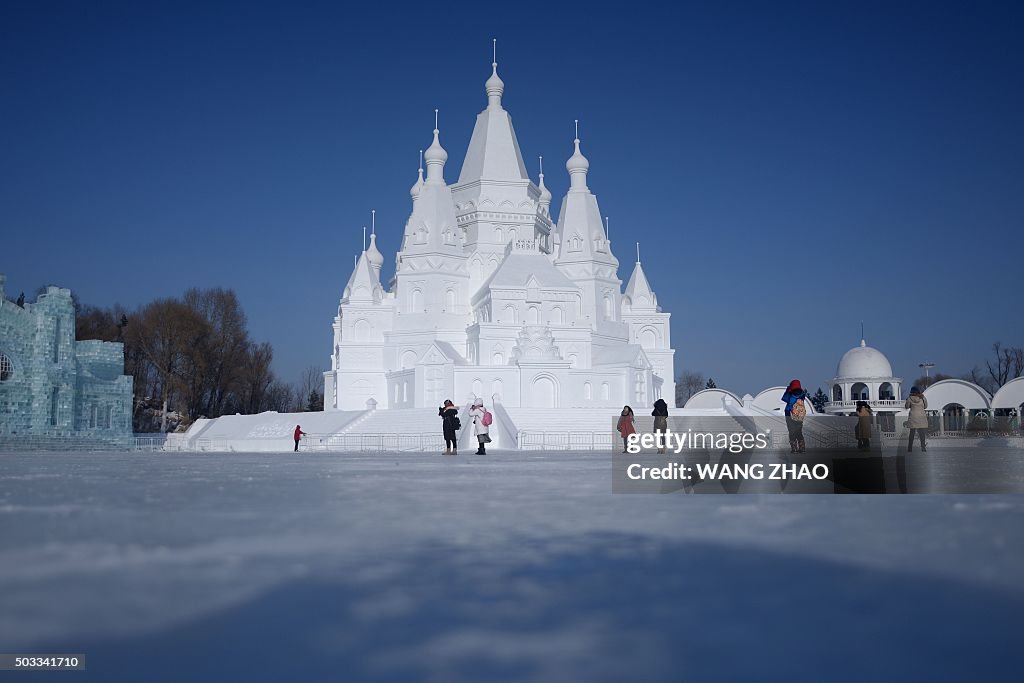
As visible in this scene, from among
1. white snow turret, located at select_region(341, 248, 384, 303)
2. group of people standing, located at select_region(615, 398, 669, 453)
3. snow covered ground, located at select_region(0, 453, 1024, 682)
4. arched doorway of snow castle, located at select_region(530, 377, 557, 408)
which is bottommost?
snow covered ground, located at select_region(0, 453, 1024, 682)

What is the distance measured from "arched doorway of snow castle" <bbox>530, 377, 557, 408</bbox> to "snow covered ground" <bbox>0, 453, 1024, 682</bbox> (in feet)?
122

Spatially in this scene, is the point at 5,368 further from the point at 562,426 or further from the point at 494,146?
the point at 494,146

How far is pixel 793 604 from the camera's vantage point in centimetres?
308

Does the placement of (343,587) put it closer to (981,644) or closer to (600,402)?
(981,644)

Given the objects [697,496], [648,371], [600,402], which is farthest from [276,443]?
[697,496]

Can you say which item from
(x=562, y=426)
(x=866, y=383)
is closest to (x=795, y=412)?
(x=562, y=426)

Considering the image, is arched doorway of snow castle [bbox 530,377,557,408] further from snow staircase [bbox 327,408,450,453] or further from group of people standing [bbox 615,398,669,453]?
group of people standing [bbox 615,398,669,453]

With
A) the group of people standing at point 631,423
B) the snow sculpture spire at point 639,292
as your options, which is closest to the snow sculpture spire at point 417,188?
the snow sculpture spire at point 639,292

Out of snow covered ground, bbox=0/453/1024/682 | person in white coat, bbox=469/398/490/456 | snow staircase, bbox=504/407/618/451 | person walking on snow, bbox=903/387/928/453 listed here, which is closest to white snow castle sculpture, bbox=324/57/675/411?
snow staircase, bbox=504/407/618/451

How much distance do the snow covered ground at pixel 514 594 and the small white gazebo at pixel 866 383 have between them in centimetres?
6001

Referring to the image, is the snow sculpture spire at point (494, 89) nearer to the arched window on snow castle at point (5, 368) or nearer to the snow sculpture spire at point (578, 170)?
the snow sculpture spire at point (578, 170)

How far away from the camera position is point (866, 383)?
61438mm

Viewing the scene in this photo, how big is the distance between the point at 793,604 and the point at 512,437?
2725cm

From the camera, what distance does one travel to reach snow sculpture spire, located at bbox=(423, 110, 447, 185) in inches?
2131
